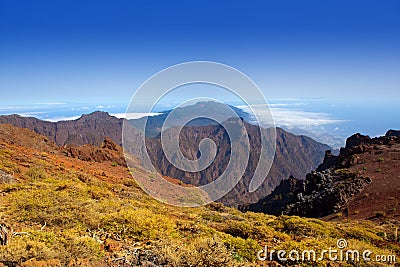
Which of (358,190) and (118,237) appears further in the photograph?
(358,190)

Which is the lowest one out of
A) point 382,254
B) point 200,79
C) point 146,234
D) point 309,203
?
point 309,203

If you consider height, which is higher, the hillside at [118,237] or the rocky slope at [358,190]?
the hillside at [118,237]

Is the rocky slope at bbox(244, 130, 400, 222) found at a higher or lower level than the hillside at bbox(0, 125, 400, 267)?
lower

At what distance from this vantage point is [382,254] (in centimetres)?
789

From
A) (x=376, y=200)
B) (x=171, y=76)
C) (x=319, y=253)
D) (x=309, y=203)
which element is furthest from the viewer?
(x=309, y=203)

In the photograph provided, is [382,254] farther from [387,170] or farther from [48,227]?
[387,170]

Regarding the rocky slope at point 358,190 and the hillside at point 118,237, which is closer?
the hillside at point 118,237

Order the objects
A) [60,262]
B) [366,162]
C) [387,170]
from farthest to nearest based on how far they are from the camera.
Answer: [366,162] → [387,170] → [60,262]

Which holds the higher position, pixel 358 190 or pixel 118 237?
pixel 118 237

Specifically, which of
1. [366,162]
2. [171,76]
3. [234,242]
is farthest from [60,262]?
[366,162]

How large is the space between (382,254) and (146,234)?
6743mm

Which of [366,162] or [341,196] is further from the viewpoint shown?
[366,162]

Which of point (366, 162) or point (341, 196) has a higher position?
point (366, 162)

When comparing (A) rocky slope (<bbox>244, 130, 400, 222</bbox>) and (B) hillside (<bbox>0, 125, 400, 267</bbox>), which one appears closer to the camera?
(B) hillside (<bbox>0, 125, 400, 267</bbox>)
